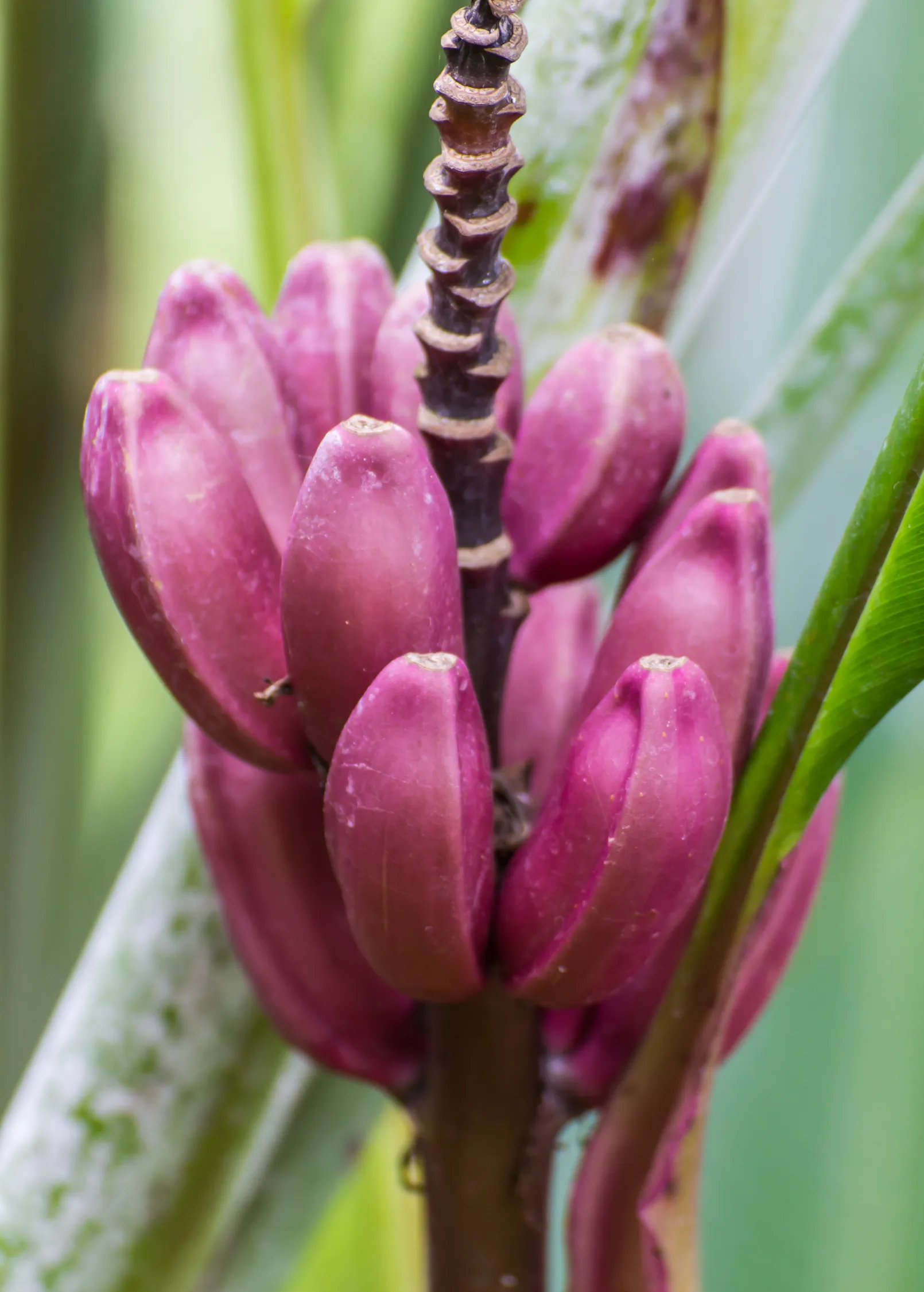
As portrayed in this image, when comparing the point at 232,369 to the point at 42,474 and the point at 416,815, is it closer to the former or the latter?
the point at 416,815

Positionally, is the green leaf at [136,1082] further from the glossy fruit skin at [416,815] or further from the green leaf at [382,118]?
the green leaf at [382,118]

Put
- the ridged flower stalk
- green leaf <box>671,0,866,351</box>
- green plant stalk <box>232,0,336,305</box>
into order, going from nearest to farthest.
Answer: the ridged flower stalk < green leaf <box>671,0,866,351</box> < green plant stalk <box>232,0,336,305</box>

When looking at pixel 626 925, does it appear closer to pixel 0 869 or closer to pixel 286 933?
pixel 286 933

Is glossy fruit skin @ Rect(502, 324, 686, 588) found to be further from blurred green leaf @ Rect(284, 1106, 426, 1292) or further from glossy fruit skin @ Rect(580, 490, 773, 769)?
blurred green leaf @ Rect(284, 1106, 426, 1292)

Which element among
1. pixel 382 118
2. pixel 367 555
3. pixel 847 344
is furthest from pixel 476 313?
pixel 382 118

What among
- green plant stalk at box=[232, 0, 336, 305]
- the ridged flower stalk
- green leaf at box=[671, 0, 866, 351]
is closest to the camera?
the ridged flower stalk

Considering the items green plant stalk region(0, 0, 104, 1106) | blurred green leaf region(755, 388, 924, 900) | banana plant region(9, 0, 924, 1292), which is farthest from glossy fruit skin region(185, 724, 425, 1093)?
green plant stalk region(0, 0, 104, 1106)

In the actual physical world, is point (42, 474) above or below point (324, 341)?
below
